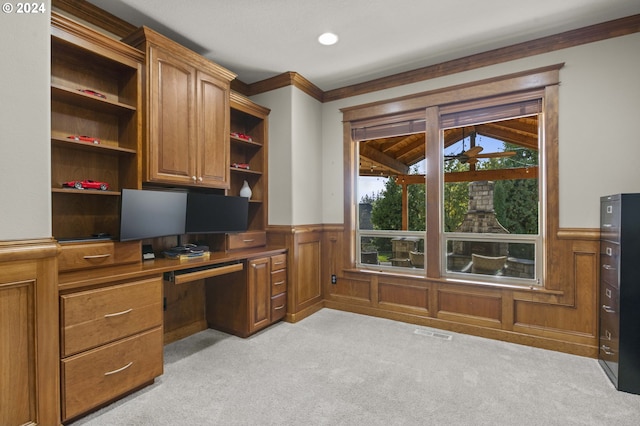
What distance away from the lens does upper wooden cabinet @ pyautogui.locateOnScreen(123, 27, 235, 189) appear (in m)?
2.47

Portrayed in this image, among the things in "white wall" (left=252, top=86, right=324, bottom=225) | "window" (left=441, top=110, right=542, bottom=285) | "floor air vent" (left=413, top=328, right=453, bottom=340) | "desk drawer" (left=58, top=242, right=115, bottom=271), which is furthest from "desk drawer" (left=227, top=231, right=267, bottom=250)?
"window" (left=441, top=110, right=542, bottom=285)

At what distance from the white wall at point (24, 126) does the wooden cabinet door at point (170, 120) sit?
79 cm

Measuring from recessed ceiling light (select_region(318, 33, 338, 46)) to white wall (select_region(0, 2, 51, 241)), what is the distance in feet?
6.35

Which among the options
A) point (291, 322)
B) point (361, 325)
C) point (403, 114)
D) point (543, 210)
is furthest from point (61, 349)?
point (543, 210)

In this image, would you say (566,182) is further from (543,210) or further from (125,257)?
(125,257)

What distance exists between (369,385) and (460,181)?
91.8 inches

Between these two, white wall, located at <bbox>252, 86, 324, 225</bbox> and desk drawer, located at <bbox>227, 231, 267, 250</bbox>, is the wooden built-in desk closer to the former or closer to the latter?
desk drawer, located at <bbox>227, 231, 267, 250</bbox>

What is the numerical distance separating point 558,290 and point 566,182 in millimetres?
985

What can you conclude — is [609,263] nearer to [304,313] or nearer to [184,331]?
[304,313]

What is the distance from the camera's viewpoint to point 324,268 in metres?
4.11

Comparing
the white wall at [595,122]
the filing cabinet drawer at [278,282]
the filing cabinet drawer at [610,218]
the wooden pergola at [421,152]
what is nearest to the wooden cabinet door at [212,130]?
the filing cabinet drawer at [278,282]

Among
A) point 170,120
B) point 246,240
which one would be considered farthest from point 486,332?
point 170,120

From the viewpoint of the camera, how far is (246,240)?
3.44m

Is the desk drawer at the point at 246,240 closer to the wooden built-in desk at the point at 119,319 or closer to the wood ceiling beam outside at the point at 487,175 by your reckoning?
the wooden built-in desk at the point at 119,319
